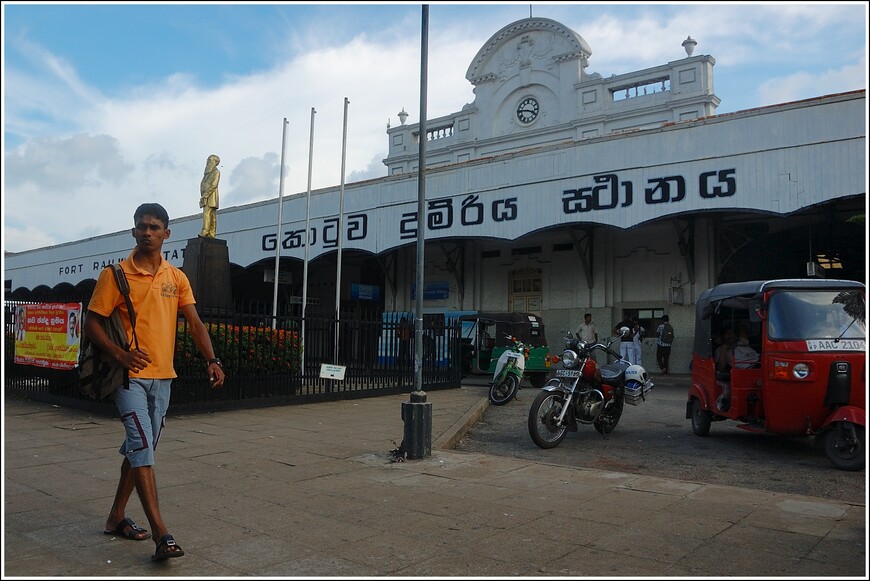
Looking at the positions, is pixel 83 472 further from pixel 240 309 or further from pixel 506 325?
pixel 506 325

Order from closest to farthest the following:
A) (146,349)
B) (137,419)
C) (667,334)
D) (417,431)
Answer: (137,419) < (146,349) < (417,431) < (667,334)

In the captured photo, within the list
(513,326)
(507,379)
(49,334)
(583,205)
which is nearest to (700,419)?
(507,379)

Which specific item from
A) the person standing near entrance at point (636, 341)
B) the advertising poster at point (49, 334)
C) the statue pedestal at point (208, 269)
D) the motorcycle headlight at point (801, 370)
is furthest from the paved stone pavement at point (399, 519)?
the person standing near entrance at point (636, 341)

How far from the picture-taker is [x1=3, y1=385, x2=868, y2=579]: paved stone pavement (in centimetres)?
411

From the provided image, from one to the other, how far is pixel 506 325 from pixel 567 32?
60.4 feet

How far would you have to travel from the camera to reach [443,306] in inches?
1136

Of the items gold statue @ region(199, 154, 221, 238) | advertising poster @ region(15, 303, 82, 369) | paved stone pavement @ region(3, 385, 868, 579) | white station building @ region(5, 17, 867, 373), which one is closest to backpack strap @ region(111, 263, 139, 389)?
paved stone pavement @ region(3, 385, 868, 579)

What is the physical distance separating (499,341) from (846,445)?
39.8 feet

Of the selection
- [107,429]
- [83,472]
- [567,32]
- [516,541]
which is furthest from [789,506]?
[567,32]

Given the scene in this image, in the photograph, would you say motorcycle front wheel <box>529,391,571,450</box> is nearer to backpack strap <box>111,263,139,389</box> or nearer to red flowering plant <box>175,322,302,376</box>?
backpack strap <box>111,263,139,389</box>

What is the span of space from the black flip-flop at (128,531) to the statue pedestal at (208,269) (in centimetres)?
1109

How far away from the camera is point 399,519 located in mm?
5137

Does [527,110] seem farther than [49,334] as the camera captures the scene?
Yes

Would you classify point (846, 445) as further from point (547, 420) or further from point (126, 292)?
point (126, 292)
